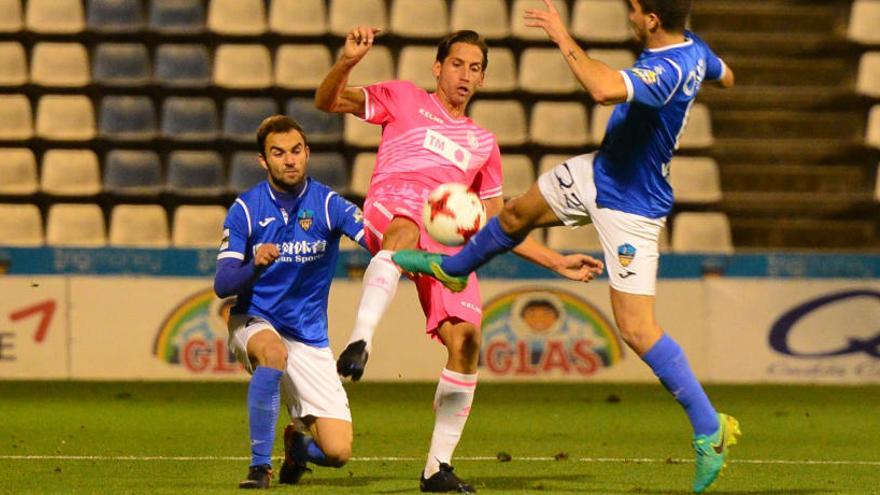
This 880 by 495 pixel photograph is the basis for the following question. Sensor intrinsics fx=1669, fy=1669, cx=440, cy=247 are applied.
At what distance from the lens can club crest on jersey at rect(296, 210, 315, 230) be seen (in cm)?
675

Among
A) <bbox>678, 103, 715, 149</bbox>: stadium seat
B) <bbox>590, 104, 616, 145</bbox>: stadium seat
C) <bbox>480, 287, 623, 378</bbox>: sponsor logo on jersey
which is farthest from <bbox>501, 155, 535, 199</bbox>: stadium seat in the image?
<bbox>480, 287, 623, 378</bbox>: sponsor logo on jersey

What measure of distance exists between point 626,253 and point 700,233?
24.6ft

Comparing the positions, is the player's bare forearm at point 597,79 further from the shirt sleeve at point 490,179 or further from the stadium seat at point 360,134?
the stadium seat at point 360,134

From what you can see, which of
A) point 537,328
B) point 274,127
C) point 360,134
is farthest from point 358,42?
point 360,134

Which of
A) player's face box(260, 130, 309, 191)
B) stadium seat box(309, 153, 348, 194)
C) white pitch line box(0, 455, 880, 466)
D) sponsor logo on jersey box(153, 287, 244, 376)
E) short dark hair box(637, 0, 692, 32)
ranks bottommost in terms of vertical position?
sponsor logo on jersey box(153, 287, 244, 376)

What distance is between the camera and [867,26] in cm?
1488

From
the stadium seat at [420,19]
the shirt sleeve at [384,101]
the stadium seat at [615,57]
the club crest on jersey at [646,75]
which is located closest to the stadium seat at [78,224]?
the stadium seat at [420,19]

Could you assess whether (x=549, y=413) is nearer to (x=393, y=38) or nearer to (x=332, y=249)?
(x=332, y=249)

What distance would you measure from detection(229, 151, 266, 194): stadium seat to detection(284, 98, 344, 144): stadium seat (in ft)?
1.94

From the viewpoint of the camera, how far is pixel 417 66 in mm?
14102

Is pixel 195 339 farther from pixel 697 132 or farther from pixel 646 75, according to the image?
pixel 646 75

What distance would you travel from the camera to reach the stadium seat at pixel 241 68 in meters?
14.2

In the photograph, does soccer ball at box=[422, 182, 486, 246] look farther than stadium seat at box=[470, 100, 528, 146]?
A: No

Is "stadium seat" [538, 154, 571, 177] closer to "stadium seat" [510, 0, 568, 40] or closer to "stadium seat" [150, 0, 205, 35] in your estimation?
"stadium seat" [510, 0, 568, 40]
